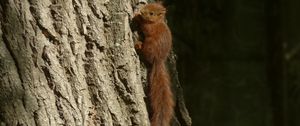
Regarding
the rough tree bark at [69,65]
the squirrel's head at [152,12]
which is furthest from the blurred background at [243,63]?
the rough tree bark at [69,65]

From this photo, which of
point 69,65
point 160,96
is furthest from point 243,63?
point 69,65

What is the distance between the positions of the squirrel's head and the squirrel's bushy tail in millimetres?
130

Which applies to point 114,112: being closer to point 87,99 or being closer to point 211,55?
point 87,99

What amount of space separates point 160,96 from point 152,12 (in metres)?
0.23

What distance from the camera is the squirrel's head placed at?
6.91 ft

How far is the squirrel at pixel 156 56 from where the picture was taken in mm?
2105

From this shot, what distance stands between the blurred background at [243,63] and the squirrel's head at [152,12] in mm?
2804

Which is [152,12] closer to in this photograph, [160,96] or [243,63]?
[160,96]

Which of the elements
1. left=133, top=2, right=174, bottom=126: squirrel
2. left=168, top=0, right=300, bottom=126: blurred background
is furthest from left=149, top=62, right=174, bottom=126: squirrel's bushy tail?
left=168, top=0, right=300, bottom=126: blurred background

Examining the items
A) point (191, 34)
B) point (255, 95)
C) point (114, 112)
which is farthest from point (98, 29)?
point (255, 95)

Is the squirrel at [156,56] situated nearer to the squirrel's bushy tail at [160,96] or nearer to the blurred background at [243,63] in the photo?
the squirrel's bushy tail at [160,96]

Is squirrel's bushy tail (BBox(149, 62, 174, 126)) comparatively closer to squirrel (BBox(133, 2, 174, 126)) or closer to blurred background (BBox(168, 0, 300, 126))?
squirrel (BBox(133, 2, 174, 126))

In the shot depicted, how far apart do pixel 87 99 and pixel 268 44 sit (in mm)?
3390

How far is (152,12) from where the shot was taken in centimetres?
217
